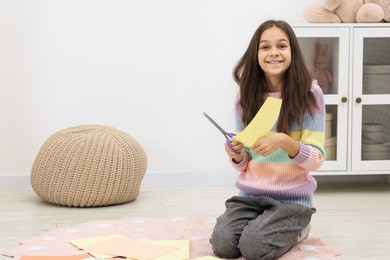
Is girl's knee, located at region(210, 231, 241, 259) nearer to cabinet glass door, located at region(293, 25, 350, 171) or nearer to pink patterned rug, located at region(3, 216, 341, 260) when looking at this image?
pink patterned rug, located at region(3, 216, 341, 260)

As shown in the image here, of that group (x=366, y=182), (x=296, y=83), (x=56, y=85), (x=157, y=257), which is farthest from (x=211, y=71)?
(x=157, y=257)

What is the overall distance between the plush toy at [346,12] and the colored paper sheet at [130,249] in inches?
52.6

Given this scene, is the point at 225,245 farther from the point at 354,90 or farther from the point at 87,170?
the point at 354,90

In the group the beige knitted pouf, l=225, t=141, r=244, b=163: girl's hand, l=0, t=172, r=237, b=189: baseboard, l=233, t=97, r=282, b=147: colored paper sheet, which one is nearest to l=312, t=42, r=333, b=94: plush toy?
l=0, t=172, r=237, b=189: baseboard

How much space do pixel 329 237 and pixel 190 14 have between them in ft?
4.25

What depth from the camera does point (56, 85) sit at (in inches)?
114

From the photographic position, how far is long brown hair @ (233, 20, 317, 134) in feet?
6.07

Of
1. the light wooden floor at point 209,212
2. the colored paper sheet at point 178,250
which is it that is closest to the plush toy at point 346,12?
the light wooden floor at point 209,212

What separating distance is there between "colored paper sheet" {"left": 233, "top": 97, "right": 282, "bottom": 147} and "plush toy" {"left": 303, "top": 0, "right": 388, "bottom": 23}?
1192 millimetres

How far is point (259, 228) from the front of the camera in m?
1.72

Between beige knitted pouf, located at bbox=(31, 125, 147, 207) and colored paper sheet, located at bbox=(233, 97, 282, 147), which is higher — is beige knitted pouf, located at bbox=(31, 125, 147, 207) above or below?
below

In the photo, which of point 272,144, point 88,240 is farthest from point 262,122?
point 88,240

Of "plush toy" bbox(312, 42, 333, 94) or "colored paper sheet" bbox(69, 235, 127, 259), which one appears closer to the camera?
"colored paper sheet" bbox(69, 235, 127, 259)

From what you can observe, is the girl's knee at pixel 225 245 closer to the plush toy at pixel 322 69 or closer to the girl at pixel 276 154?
the girl at pixel 276 154
